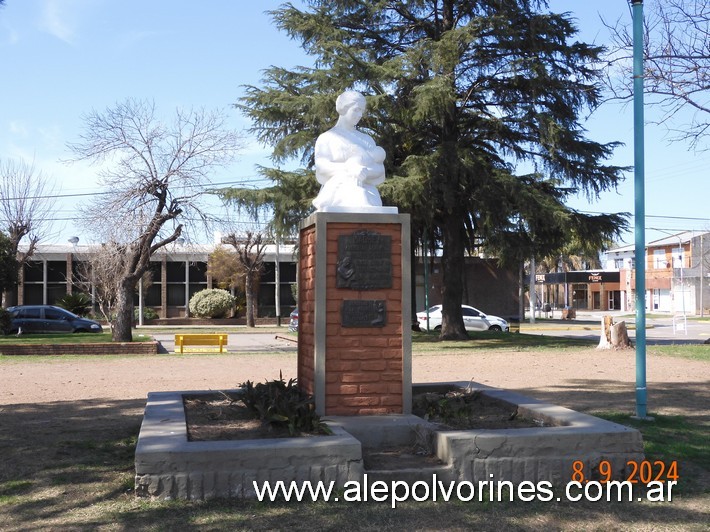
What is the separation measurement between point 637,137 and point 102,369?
40.6 ft

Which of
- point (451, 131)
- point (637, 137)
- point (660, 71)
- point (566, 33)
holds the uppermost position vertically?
point (566, 33)

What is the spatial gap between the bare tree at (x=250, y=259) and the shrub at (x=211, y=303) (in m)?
2.07

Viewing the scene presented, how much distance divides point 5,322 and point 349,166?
2586cm

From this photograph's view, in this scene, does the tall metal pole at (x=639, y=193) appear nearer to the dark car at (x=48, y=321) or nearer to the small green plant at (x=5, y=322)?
the small green plant at (x=5, y=322)

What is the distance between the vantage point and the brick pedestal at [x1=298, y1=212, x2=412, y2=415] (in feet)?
26.7

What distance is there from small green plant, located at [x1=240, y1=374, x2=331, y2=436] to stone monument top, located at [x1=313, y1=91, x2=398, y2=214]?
6.61 feet

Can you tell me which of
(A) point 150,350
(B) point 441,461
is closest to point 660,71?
(B) point 441,461

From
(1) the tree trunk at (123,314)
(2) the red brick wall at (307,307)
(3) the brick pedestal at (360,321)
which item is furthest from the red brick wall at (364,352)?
(1) the tree trunk at (123,314)

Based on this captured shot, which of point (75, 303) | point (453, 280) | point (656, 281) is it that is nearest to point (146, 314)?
point (75, 303)

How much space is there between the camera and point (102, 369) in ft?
56.4

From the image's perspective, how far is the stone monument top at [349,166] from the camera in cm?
861

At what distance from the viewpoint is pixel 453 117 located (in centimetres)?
2441

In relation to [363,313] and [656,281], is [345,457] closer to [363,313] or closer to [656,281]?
[363,313]

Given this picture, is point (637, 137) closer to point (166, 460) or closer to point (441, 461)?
point (441, 461)
